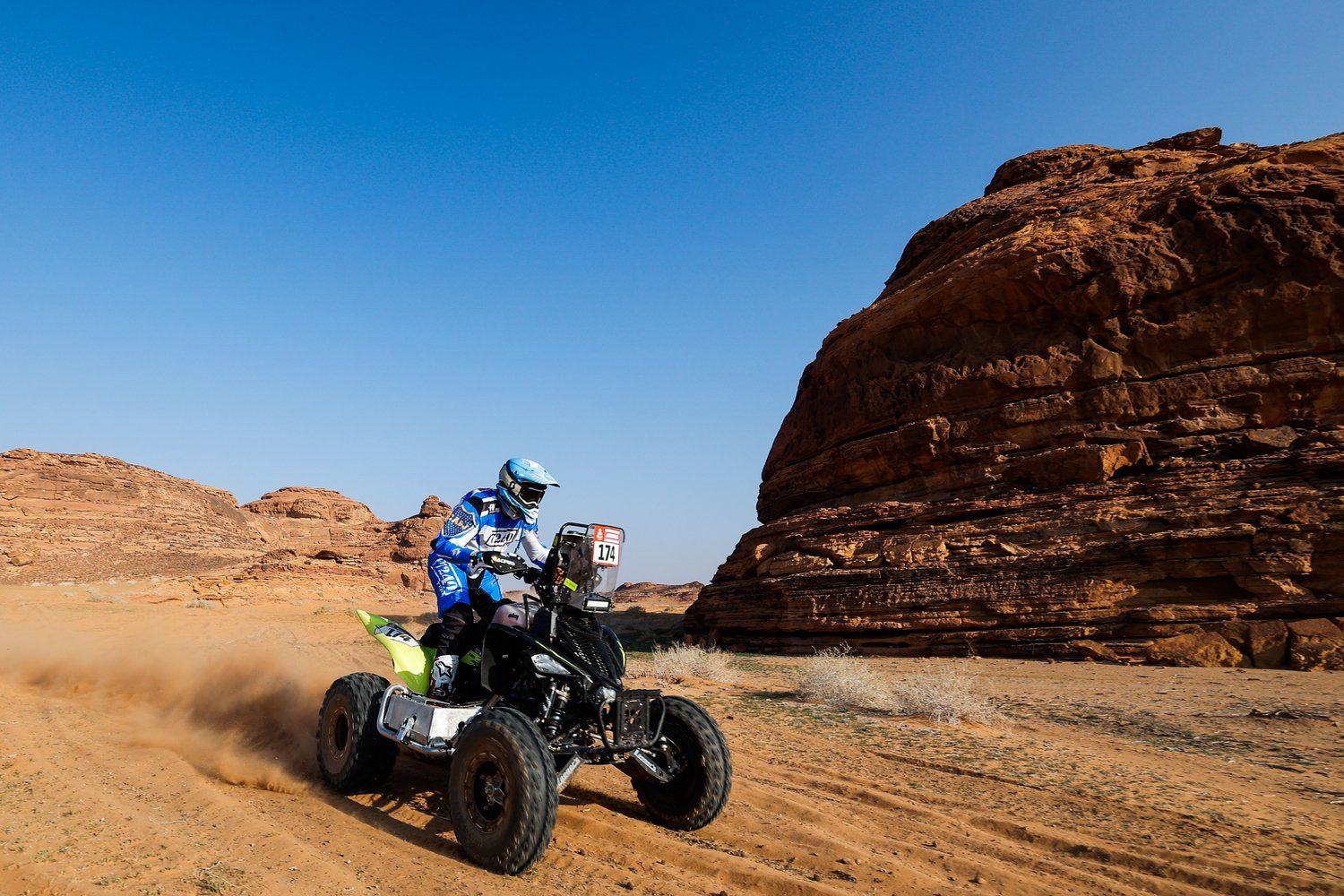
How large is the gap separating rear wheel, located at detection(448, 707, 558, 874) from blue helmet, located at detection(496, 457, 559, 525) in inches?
63.8

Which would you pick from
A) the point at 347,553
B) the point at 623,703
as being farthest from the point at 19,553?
the point at 623,703

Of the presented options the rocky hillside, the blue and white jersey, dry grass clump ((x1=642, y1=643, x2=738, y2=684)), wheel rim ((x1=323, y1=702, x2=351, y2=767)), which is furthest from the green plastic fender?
the rocky hillside

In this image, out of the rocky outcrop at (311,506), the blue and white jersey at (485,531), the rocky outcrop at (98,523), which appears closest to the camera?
the blue and white jersey at (485,531)

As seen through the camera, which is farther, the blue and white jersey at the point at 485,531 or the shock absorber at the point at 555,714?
the blue and white jersey at the point at 485,531

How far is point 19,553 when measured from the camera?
44.9 meters

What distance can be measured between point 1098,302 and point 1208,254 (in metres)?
2.70

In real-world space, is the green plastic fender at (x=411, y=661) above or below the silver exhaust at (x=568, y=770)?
above

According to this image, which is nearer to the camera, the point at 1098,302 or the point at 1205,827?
the point at 1205,827

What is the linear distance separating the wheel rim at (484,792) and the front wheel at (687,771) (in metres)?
1.12

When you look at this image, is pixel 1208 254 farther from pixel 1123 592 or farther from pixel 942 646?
pixel 942 646

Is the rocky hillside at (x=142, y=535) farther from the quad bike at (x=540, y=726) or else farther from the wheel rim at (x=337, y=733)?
the quad bike at (x=540, y=726)

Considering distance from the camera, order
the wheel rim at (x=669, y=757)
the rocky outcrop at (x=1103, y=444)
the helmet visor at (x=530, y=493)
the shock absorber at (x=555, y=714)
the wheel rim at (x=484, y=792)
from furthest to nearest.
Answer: the rocky outcrop at (x=1103, y=444) < the helmet visor at (x=530, y=493) < the wheel rim at (x=669, y=757) < the shock absorber at (x=555, y=714) < the wheel rim at (x=484, y=792)

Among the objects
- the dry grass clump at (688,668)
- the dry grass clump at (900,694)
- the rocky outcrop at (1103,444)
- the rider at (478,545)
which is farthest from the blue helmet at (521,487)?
the rocky outcrop at (1103,444)

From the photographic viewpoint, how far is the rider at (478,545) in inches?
210
